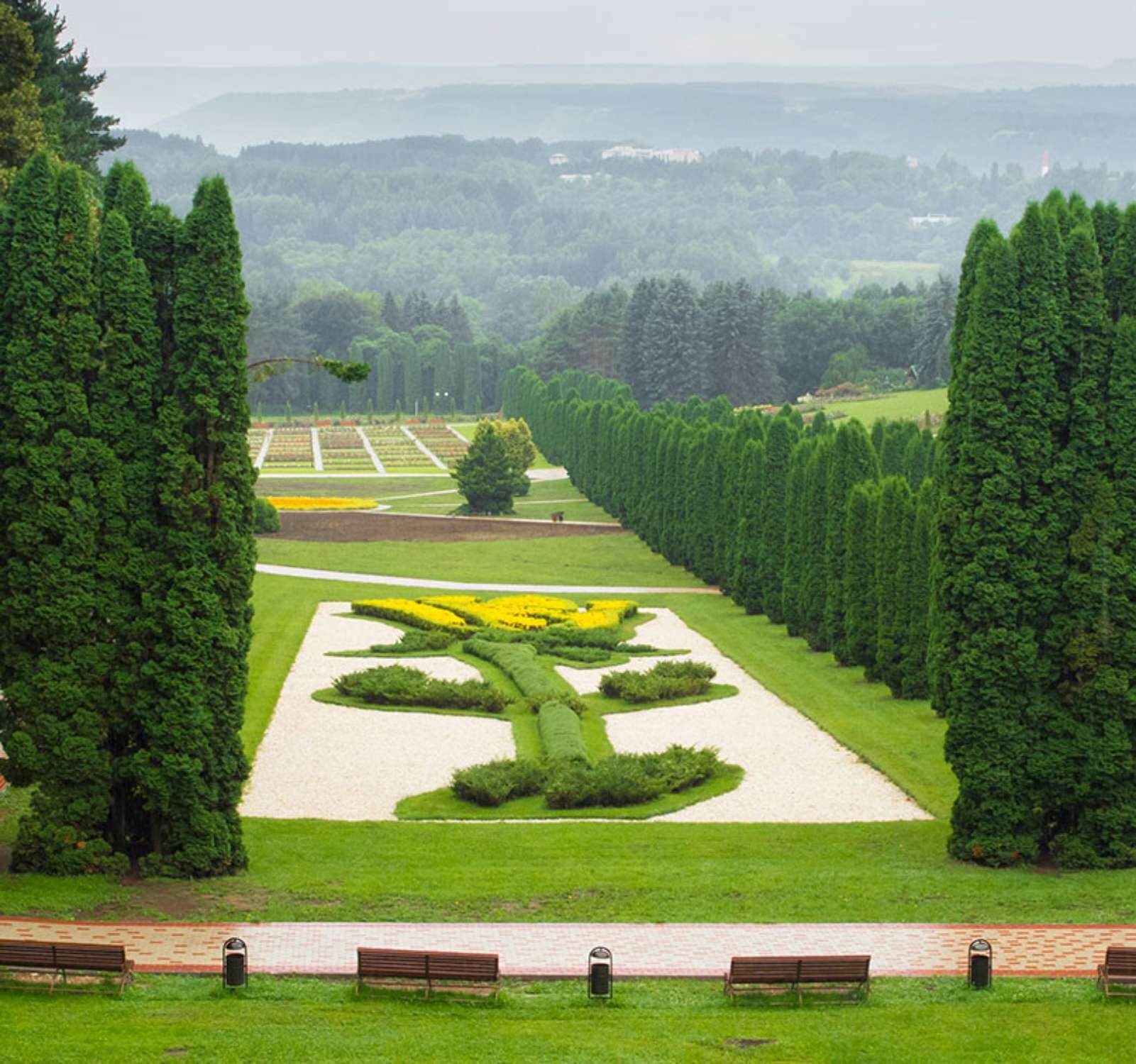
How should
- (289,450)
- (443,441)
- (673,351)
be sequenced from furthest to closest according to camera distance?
(673,351) < (443,441) < (289,450)

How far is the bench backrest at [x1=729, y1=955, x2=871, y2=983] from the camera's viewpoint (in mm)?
18453

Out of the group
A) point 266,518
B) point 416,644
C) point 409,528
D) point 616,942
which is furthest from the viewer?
point 409,528

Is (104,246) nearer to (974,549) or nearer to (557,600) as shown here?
(974,549)

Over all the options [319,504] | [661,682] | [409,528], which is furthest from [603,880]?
[319,504]

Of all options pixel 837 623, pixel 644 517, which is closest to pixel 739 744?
pixel 837 623

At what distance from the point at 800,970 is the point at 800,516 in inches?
1237

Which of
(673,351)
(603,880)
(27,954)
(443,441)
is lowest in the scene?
(603,880)

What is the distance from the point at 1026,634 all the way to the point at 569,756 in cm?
1039

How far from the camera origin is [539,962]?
20.1 meters

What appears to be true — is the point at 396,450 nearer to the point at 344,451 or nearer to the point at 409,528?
the point at 344,451

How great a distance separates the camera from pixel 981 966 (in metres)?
18.9

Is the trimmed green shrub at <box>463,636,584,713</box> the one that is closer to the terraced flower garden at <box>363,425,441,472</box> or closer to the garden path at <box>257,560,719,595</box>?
the garden path at <box>257,560,719,595</box>

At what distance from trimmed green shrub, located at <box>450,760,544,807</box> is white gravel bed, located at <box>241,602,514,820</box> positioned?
3.79ft

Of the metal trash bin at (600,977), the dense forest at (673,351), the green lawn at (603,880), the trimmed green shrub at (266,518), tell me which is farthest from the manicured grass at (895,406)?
the metal trash bin at (600,977)
